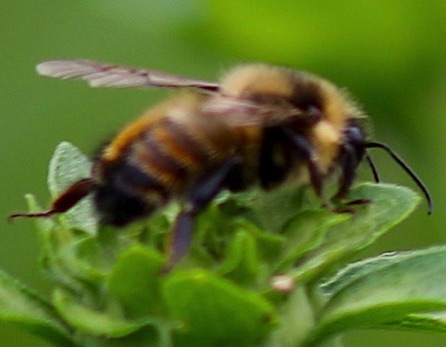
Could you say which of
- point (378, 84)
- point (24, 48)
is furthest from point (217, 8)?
point (24, 48)

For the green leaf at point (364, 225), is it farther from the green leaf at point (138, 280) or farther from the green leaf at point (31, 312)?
the green leaf at point (31, 312)

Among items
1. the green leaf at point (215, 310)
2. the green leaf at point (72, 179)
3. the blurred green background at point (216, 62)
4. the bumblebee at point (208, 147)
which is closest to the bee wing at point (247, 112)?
the bumblebee at point (208, 147)

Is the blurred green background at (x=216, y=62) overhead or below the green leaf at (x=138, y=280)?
below

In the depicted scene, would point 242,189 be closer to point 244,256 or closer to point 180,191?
point 180,191

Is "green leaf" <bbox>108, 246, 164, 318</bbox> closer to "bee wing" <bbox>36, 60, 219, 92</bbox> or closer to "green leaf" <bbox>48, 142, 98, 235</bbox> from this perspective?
"green leaf" <bbox>48, 142, 98, 235</bbox>

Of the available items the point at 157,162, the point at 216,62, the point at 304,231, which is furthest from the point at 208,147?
the point at 216,62

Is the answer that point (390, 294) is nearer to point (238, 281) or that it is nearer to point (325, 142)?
point (238, 281)

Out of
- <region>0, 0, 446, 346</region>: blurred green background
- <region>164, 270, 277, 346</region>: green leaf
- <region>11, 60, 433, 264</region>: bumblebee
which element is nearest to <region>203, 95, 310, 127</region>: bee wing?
<region>11, 60, 433, 264</region>: bumblebee
